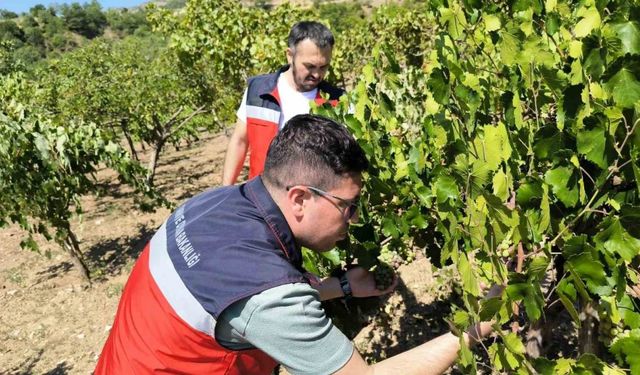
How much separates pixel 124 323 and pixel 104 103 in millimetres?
10170

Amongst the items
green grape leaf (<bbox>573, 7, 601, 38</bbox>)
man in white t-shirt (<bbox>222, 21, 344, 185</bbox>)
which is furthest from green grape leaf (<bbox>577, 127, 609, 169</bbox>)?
man in white t-shirt (<bbox>222, 21, 344, 185</bbox>)

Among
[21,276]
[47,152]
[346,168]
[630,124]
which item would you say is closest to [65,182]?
[47,152]

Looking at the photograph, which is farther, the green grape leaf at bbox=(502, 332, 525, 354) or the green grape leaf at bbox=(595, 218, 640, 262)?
the green grape leaf at bbox=(502, 332, 525, 354)

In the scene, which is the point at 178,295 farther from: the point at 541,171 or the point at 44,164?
the point at 44,164

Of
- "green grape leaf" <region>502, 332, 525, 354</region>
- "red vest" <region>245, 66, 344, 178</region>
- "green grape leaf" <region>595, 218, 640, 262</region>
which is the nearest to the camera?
"green grape leaf" <region>595, 218, 640, 262</region>

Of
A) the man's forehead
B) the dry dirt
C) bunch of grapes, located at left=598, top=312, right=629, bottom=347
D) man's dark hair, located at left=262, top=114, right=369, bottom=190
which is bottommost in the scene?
the dry dirt

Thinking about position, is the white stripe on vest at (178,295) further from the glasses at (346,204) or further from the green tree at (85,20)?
the green tree at (85,20)

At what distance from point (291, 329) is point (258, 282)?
0.50 feet

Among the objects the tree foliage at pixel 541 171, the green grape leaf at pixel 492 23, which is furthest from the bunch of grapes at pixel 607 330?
the green grape leaf at pixel 492 23

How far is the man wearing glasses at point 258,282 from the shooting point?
1372 mm

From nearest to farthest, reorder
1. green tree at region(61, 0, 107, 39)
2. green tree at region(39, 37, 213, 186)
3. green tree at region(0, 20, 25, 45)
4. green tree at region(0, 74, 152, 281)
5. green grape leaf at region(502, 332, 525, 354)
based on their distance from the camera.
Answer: green grape leaf at region(502, 332, 525, 354) < green tree at region(0, 74, 152, 281) < green tree at region(39, 37, 213, 186) < green tree at region(0, 20, 25, 45) < green tree at region(61, 0, 107, 39)

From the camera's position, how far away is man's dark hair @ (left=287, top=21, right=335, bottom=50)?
3107 mm

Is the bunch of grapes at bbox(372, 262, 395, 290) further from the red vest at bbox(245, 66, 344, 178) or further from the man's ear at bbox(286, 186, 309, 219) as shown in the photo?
the red vest at bbox(245, 66, 344, 178)

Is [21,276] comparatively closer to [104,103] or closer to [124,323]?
[104,103]
